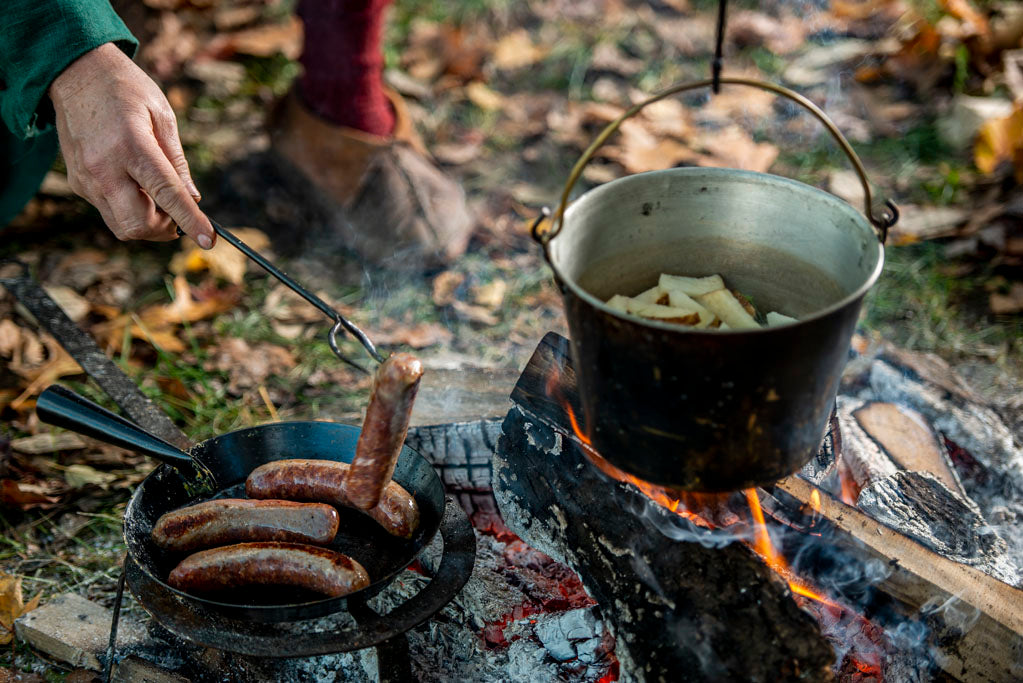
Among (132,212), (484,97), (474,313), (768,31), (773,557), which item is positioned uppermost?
(132,212)

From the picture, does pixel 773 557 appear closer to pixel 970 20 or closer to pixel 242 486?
pixel 242 486

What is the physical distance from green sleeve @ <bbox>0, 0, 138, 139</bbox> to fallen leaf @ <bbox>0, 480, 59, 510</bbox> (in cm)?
148

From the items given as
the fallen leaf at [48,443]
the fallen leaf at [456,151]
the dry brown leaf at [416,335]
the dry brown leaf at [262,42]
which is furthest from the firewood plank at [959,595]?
the dry brown leaf at [262,42]

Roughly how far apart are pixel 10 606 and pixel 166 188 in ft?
5.55

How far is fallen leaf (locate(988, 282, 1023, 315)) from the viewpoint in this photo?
446cm

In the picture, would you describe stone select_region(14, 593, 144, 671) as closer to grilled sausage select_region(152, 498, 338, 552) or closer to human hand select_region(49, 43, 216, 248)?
grilled sausage select_region(152, 498, 338, 552)

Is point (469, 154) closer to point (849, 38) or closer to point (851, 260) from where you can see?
point (849, 38)

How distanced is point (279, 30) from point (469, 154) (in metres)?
2.14

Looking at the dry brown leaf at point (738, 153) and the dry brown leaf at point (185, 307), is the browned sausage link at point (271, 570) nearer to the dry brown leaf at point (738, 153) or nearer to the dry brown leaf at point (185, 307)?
the dry brown leaf at point (185, 307)

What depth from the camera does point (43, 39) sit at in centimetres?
285

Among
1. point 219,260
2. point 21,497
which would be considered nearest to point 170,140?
point 21,497

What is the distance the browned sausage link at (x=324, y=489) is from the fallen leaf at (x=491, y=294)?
213 centimetres

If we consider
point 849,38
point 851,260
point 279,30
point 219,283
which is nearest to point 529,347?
point 219,283

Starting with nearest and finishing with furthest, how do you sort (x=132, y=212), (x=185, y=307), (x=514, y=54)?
(x=132, y=212), (x=185, y=307), (x=514, y=54)
